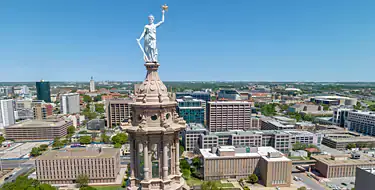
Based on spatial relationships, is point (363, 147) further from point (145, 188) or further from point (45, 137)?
point (45, 137)

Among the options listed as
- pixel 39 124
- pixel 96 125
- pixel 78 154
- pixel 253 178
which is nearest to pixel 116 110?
pixel 96 125

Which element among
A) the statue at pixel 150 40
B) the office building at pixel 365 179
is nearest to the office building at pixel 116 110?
the office building at pixel 365 179

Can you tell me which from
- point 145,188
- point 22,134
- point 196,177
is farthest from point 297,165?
point 22,134

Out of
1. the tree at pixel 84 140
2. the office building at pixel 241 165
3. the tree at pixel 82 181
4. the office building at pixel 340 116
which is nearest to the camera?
the tree at pixel 82 181

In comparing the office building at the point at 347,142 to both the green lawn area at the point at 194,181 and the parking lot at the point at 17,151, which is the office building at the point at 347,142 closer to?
the green lawn area at the point at 194,181

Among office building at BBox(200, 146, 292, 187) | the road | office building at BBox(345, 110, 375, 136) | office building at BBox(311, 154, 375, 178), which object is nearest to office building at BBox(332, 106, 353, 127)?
office building at BBox(345, 110, 375, 136)

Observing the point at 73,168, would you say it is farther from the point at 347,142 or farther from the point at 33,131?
the point at 347,142

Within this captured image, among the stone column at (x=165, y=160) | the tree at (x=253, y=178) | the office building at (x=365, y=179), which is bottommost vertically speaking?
the tree at (x=253, y=178)
